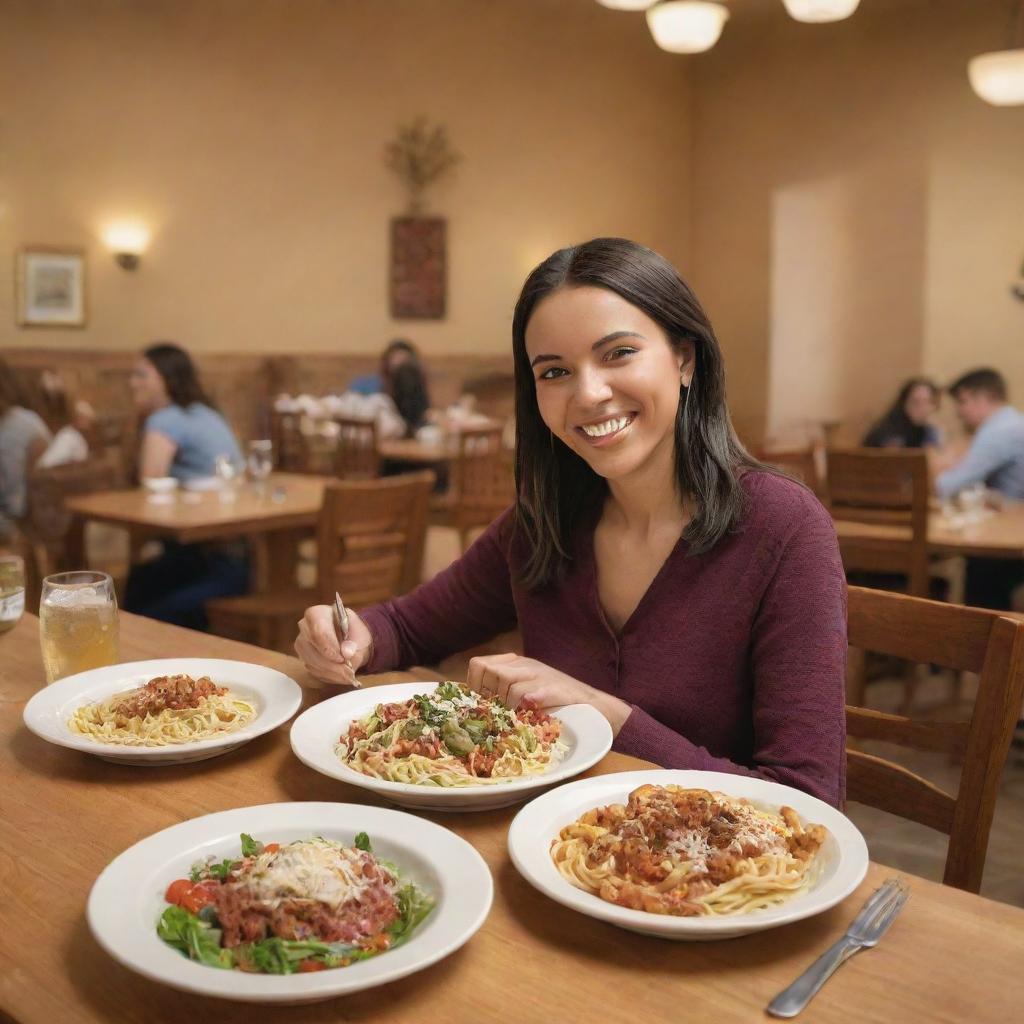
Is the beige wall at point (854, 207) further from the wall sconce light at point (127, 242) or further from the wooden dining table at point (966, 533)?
the wall sconce light at point (127, 242)

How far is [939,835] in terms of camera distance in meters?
3.01

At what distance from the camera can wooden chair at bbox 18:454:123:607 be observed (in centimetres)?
410

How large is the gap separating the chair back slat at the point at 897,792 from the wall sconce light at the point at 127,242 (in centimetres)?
705

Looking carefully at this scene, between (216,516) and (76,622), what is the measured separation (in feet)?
7.42

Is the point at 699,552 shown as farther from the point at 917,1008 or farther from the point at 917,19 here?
the point at 917,19

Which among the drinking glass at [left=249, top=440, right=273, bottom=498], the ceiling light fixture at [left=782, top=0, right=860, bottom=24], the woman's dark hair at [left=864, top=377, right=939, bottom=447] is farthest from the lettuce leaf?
the woman's dark hair at [left=864, top=377, right=939, bottom=447]

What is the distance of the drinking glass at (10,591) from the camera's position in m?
1.81

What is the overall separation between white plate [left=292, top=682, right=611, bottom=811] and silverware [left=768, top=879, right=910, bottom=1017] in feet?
1.05

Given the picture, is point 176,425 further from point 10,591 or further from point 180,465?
point 10,591

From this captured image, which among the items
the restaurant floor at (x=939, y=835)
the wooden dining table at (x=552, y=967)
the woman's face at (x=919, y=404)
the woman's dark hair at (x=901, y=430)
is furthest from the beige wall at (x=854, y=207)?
the wooden dining table at (x=552, y=967)

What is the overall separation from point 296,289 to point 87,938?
784 centimetres

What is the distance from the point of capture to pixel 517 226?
928 centimetres

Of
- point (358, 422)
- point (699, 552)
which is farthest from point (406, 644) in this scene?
point (358, 422)

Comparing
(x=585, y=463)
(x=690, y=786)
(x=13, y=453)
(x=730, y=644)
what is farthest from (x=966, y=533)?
(x=13, y=453)
